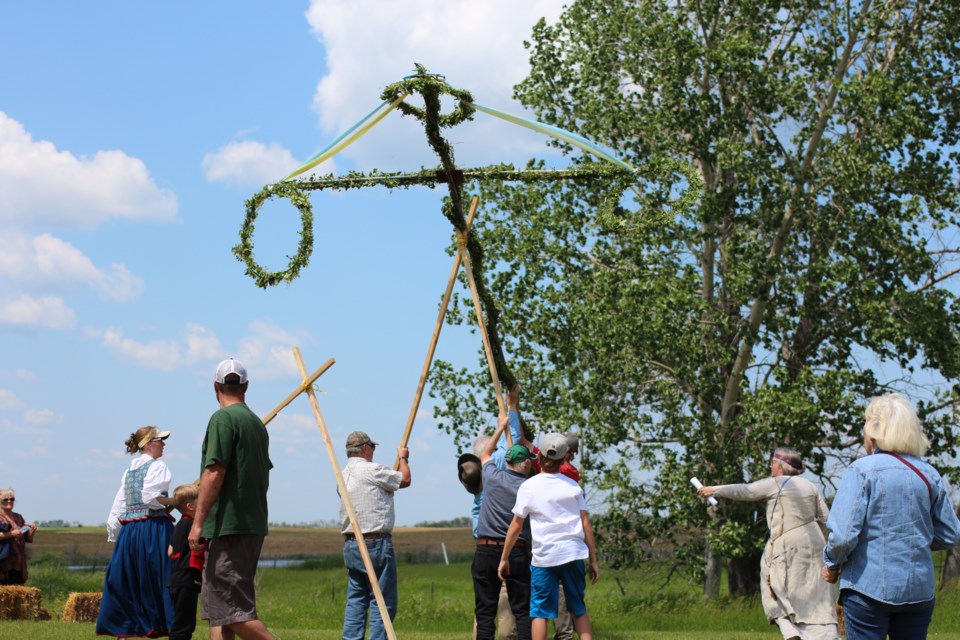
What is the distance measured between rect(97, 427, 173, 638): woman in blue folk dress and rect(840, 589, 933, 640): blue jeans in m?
5.76

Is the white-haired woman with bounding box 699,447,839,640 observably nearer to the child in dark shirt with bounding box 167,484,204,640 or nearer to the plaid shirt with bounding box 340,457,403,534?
the plaid shirt with bounding box 340,457,403,534

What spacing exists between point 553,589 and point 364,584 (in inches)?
72.6

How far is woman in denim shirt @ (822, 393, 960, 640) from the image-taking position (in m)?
5.67

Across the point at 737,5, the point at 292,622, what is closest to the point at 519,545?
the point at 292,622

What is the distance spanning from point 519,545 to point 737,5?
1399cm

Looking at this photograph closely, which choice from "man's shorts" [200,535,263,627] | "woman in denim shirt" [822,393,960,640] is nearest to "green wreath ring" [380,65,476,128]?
"man's shorts" [200,535,263,627]

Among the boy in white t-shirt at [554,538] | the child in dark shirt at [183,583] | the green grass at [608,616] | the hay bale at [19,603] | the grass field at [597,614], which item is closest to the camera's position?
the boy in white t-shirt at [554,538]

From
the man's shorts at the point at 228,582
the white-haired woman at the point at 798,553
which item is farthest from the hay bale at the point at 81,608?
the white-haired woman at the point at 798,553

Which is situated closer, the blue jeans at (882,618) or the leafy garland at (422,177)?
the blue jeans at (882,618)

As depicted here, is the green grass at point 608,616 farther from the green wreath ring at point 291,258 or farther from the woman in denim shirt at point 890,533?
the woman in denim shirt at point 890,533

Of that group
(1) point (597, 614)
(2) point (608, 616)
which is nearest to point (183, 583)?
(2) point (608, 616)

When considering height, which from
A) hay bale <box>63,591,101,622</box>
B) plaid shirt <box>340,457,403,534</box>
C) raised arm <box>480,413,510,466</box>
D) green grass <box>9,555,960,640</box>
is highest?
raised arm <box>480,413,510,466</box>

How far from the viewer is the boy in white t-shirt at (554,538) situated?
7984mm

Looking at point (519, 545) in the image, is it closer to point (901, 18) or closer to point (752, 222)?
point (752, 222)
